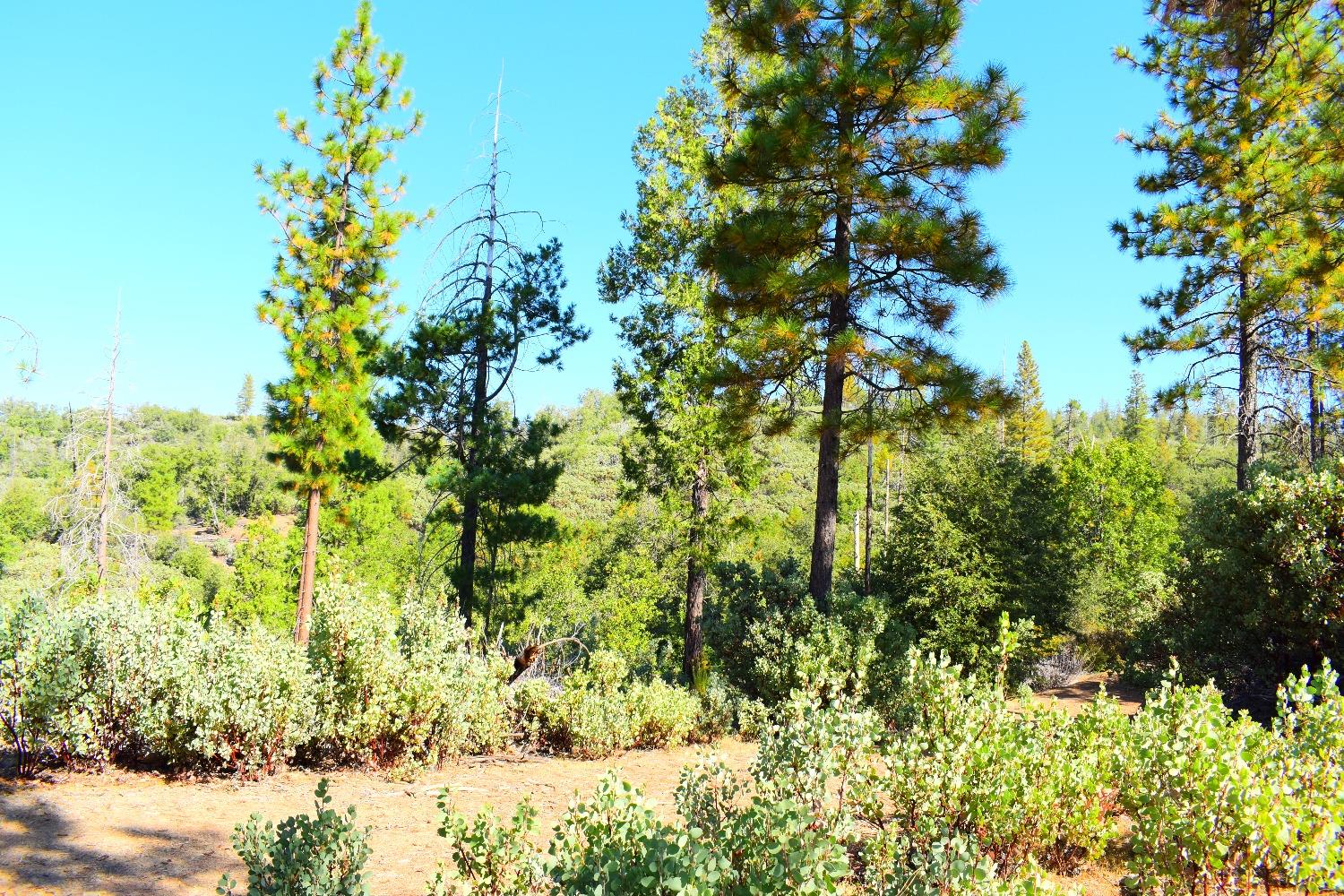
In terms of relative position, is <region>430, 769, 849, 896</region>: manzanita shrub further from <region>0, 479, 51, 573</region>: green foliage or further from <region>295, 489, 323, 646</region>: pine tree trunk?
<region>0, 479, 51, 573</region>: green foliage

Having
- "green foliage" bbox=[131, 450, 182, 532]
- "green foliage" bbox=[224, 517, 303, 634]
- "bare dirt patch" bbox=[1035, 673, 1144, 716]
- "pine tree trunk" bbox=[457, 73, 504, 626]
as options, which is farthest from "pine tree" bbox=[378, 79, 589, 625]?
"green foliage" bbox=[131, 450, 182, 532]

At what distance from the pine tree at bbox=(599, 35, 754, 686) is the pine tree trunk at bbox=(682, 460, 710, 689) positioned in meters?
0.01

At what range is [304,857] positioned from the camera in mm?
2508

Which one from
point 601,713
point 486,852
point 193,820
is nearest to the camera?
point 486,852

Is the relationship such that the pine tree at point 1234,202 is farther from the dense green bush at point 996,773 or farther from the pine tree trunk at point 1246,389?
the dense green bush at point 996,773

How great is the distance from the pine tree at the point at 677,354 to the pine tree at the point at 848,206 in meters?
1.99

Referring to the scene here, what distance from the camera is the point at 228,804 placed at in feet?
17.0

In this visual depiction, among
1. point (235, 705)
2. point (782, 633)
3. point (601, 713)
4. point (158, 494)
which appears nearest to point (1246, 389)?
point (782, 633)

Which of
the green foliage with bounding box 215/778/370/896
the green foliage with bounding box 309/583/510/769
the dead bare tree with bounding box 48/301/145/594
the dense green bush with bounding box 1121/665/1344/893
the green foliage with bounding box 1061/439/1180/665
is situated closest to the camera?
the green foliage with bounding box 215/778/370/896

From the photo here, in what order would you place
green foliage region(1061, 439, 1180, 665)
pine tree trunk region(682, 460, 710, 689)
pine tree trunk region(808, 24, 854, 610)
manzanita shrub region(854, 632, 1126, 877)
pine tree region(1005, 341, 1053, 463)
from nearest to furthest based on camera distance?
manzanita shrub region(854, 632, 1126, 877), pine tree trunk region(808, 24, 854, 610), pine tree trunk region(682, 460, 710, 689), green foliage region(1061, 439, 1180, 665), pine tree region(1005, 341, 1053, 463)

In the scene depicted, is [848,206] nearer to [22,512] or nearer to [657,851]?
[657,851]

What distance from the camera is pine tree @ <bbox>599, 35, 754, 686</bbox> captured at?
12.4 meters

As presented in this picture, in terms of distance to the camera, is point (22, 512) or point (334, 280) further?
point (22, 512)

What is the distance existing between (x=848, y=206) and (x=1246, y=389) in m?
7.87
